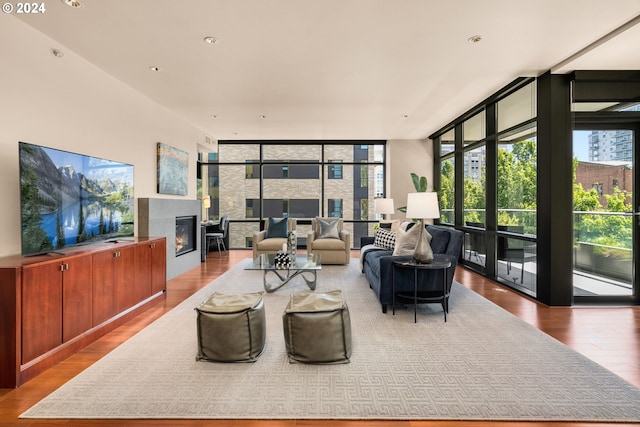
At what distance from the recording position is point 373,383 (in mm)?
2168

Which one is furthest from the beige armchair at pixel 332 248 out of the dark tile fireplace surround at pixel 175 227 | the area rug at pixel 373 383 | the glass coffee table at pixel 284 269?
the area rug at pixel 373 383

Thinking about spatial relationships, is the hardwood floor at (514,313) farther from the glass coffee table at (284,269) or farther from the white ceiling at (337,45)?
the white ceiling at (337,45)

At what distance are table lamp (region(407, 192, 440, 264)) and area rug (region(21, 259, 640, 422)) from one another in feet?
2.41

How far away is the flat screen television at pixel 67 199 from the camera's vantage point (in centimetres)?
262

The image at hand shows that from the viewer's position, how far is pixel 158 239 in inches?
160

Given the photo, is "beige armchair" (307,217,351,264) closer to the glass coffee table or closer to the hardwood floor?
the glass coffee table

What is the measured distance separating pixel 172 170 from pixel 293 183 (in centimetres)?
368

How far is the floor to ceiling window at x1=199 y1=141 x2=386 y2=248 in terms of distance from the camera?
8.60 m

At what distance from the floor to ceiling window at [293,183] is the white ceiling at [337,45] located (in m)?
3.48

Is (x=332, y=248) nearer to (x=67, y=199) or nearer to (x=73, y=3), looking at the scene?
(x=67, y=199)

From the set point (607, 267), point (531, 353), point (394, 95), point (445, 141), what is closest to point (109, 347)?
point (531, 353)

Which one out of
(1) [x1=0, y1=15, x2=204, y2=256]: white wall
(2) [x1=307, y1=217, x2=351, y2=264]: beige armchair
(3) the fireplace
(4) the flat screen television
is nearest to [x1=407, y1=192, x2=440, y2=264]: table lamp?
(2) [x1=307, y1=217, x2=351, y2=264]: beige armchair

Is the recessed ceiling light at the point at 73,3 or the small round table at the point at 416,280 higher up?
the recessed ceiling light at the point at 73,3

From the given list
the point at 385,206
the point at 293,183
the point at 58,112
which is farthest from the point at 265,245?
the point at 58,112
